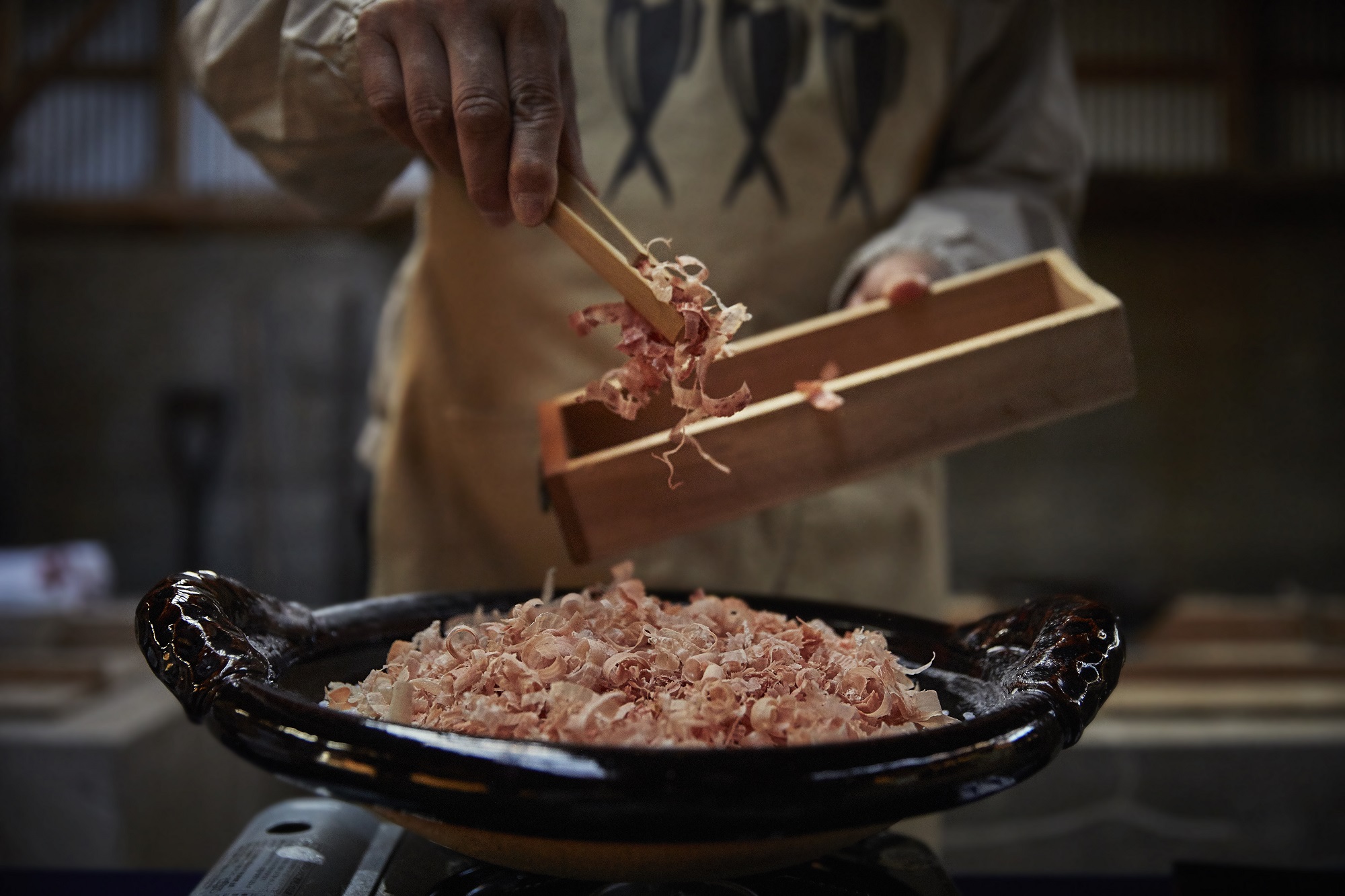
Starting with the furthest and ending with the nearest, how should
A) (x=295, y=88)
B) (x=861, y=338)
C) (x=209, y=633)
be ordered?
(x=861, y=338), (x=295, y=88), (x=209, y=633)

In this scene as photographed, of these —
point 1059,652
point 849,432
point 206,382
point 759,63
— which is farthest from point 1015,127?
point 206,382

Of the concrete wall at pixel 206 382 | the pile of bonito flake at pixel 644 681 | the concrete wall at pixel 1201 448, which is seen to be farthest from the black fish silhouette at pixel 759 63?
the concrete wall at pixel 1201 448

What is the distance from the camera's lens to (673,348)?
923 millimetres

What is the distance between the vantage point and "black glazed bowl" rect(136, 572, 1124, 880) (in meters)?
0.53

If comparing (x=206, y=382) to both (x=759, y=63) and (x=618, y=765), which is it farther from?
(x=618, y=765)

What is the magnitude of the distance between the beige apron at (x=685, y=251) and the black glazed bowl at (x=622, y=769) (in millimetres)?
710

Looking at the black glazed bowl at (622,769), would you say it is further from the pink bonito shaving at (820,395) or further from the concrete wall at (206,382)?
the concrete wall at (206,382)

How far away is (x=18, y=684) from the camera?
2.17 metres

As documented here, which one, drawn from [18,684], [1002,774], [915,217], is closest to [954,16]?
[915,217]

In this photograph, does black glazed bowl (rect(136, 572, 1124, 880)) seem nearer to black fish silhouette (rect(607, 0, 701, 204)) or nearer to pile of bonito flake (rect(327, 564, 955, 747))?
pile of bonito flake (rect(327, 564, 955, 747))

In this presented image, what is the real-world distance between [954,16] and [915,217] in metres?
0.35

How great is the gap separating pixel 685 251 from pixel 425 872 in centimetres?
86

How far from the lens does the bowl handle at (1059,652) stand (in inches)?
26.7

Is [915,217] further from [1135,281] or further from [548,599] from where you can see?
[1135,281]
